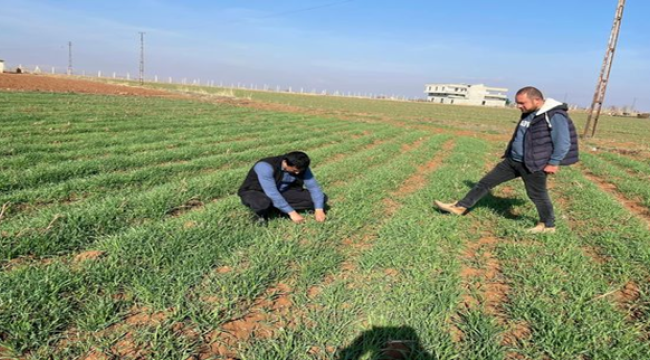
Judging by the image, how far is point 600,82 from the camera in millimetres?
18531

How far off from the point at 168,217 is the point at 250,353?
9.24ft

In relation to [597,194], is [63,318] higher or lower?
lower

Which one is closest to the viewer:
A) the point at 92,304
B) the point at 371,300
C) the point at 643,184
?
the point at 92,304

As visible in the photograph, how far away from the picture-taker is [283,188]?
15.8 feet

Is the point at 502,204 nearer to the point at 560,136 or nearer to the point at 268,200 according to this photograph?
the point at 560,136

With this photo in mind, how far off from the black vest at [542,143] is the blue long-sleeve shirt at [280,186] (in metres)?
2.73

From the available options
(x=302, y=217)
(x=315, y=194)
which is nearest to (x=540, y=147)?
(x=315, y=194)

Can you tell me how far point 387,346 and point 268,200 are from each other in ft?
8.03

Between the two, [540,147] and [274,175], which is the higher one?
[540,147]

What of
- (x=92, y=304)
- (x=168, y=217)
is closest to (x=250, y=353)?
(x=92, y=304)

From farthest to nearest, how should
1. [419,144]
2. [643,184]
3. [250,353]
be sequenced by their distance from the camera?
[419,144] → [643,184] → [250,353]

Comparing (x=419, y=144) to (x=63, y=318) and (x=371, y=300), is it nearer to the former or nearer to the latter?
(x=371, y=300)

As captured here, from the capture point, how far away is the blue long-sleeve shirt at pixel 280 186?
4367 mm

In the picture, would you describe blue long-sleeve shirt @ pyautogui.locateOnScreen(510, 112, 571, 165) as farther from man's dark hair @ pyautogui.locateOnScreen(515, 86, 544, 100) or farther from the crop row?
the crop row
